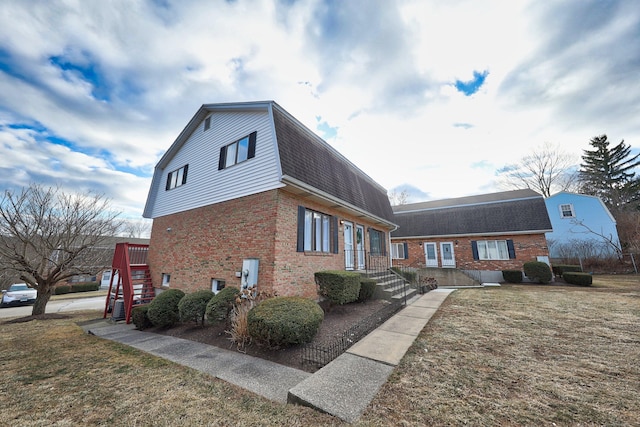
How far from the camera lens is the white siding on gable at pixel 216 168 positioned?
7.59 meters

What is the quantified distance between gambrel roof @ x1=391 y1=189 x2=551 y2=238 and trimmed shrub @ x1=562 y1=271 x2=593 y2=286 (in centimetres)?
338

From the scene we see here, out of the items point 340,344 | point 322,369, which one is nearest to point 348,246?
point 340,344

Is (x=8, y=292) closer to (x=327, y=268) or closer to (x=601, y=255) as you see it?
(x=327, y=268)

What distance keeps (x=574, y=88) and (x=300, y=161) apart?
14993 mm

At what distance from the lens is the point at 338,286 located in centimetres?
684

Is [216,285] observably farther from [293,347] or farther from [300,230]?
[293,347]

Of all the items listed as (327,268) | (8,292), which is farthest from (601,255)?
(8,292)

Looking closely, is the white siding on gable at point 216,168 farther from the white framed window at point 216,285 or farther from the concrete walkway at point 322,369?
the concrete walkway at point 322,369

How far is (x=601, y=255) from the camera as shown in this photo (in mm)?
18141

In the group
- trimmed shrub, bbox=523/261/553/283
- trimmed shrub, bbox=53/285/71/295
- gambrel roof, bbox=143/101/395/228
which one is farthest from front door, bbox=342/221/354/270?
trimmed shrub, bbox=53/285/71/295

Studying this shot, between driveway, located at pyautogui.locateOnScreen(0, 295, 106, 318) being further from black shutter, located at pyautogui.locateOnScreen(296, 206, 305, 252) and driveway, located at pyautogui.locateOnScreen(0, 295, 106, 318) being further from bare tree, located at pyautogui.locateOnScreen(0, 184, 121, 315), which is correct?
black shutter, located at pyautogui.locateOnScreen(296, 206, 305, 252)

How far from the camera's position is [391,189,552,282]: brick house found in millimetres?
16000

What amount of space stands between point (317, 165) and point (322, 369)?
6725mm

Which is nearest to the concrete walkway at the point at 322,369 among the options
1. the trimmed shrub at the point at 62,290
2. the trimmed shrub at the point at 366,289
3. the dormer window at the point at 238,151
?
the trimmed shrub at the point at 366,289
